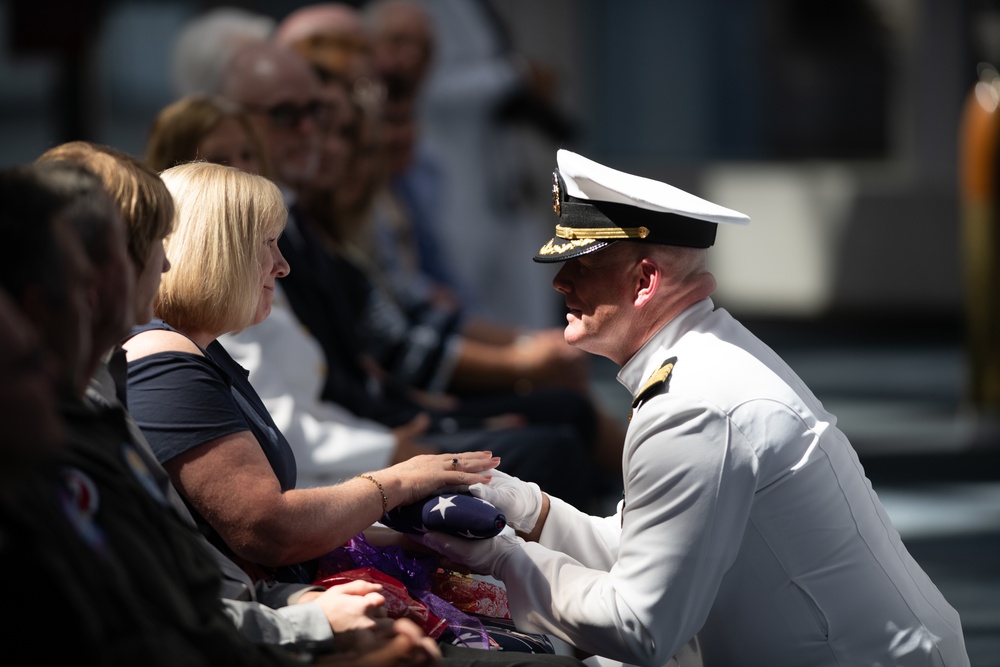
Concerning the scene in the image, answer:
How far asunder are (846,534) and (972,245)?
5.15 meters

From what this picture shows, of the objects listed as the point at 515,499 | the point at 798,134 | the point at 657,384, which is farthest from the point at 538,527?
the point at 798,134

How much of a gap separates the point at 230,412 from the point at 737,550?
2.64ft

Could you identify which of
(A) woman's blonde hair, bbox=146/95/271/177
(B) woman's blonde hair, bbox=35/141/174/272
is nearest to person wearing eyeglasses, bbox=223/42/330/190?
(A) woman's blonde hair, bbox=146/95/271/177

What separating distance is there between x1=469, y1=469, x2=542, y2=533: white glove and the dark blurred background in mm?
4774

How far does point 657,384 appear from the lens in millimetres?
2227

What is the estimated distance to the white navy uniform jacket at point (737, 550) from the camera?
212cm

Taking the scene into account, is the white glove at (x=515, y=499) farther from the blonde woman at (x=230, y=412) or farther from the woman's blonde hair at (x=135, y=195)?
the woman's blonde hair at (x=135, y=195)

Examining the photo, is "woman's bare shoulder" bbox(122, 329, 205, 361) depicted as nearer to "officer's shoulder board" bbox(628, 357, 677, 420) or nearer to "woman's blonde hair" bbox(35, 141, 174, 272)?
"woman's blonde hair" bbox(35, 141, 174, 272)

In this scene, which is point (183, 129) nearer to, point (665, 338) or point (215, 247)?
point (215, 247)

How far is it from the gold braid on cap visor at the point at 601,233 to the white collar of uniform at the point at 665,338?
0.17 meters

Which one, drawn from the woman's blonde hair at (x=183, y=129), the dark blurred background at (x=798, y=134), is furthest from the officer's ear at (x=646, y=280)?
the dark blurred background at (x=798, y=134)

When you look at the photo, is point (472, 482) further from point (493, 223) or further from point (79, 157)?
point (493, 223)

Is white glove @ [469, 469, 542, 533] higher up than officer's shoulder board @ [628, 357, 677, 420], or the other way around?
officer's shoulder board @ [628, 357, 677, 420]

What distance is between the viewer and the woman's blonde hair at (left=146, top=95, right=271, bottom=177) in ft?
11.2
